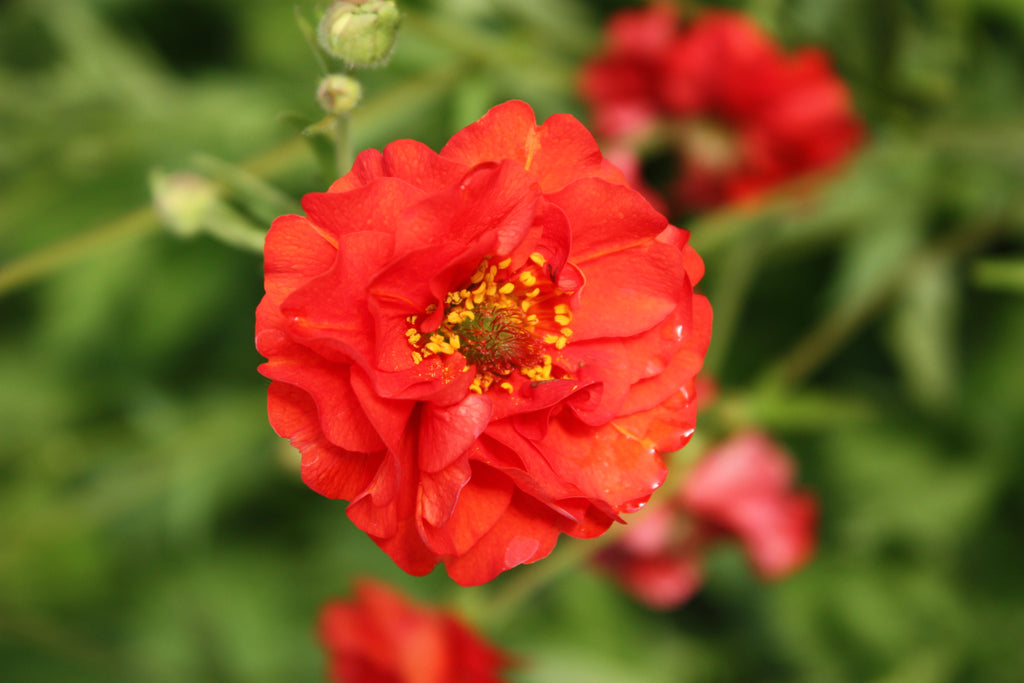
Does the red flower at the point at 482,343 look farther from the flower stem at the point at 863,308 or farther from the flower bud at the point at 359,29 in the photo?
the flower stem at the point at 863,308

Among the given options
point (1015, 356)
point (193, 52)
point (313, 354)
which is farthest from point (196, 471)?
point (1015, 356)

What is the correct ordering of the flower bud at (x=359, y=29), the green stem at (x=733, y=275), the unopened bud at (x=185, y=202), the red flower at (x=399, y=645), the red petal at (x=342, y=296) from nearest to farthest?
the red petal at (x=342, y=296) → the flower bud at (x=359, y=29) → the unopened bud at (x=185, y=202) → the red flower at (x=399, y=645) → the green stem at (x=733, y=275)

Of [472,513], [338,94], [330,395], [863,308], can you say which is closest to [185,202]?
[338,94]

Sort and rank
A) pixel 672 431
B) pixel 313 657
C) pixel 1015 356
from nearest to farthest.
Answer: pixel 672 431, pixel 1015 356, pixel 313 657

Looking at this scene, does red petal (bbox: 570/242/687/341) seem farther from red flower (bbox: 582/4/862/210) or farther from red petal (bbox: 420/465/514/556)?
red flower (bbox: 582/4/862/210)

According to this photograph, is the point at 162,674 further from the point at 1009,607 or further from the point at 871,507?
the point at 1009,607

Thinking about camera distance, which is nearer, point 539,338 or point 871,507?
point 539,338

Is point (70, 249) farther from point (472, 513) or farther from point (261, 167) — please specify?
point (472, 513)

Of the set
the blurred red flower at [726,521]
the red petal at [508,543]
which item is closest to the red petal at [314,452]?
the red petal at [508,543]
